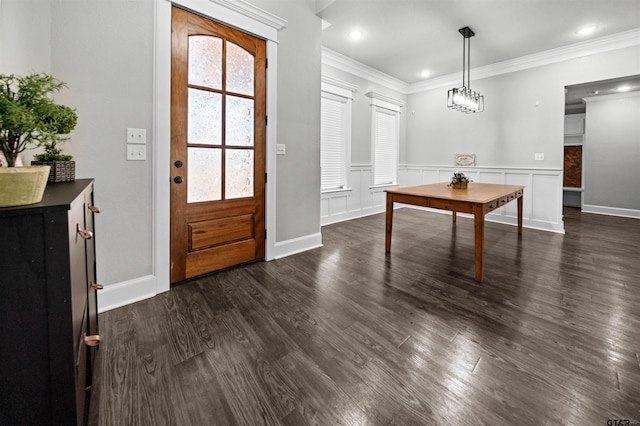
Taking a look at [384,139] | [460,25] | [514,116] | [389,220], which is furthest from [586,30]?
[389,220]

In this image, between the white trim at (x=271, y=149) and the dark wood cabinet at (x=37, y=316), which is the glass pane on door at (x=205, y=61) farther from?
the dark wood cabinet at (x=37, y=316)

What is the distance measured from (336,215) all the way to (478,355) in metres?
3.87

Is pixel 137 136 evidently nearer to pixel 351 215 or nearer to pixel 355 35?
pixel 355 35

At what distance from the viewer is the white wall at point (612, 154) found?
231 inches

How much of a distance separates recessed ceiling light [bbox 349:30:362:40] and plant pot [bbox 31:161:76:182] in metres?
3.97

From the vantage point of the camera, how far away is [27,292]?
2.51ft

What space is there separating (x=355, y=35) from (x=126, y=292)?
429 cm

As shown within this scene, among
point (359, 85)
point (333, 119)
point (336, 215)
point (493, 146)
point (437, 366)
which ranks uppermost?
point (359, 85)

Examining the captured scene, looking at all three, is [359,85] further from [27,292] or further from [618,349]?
[27,292]

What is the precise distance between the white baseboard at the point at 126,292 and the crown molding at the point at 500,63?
168 inches

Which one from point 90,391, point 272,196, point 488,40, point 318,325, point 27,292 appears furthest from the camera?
point 488,40

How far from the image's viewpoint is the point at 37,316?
777 millimetres

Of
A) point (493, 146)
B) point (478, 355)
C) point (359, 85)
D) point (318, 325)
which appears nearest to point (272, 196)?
point (318, 325)

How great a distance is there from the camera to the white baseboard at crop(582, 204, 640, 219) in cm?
594
